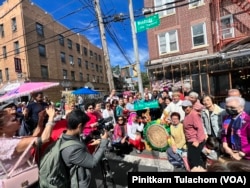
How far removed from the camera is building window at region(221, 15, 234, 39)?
14.7 m

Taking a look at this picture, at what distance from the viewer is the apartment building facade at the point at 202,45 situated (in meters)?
14.1

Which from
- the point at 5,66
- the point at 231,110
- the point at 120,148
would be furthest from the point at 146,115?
the point at 5,66

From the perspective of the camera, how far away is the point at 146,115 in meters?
7.93

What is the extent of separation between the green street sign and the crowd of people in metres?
2.55

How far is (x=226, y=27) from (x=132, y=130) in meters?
11.6

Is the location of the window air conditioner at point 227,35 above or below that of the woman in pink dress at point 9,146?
above

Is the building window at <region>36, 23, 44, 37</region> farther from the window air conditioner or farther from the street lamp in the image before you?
the window air conditioner

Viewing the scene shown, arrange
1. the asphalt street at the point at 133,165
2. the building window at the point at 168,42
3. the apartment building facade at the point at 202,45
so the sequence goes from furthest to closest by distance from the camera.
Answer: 1. the building window at the point at 168,42
2. the apartment building facade at the point at 202,45
3. the asphalt street at the point at 133,165

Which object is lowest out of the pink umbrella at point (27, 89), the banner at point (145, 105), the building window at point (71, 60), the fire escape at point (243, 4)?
the banner at point (145, 105)

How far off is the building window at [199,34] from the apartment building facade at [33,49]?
11.6 m

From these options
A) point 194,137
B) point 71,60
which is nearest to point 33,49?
point 71,60

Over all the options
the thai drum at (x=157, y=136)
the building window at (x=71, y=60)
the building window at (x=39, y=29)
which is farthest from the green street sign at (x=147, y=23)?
the building window at (x=71, y=60)

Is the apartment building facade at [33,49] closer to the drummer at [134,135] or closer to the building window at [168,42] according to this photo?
the building window at [168,42]

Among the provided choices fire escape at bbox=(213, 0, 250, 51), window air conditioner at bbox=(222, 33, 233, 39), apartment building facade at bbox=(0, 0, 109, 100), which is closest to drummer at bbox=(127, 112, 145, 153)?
fire escape at bbox=(213, 0, 250, 51)
